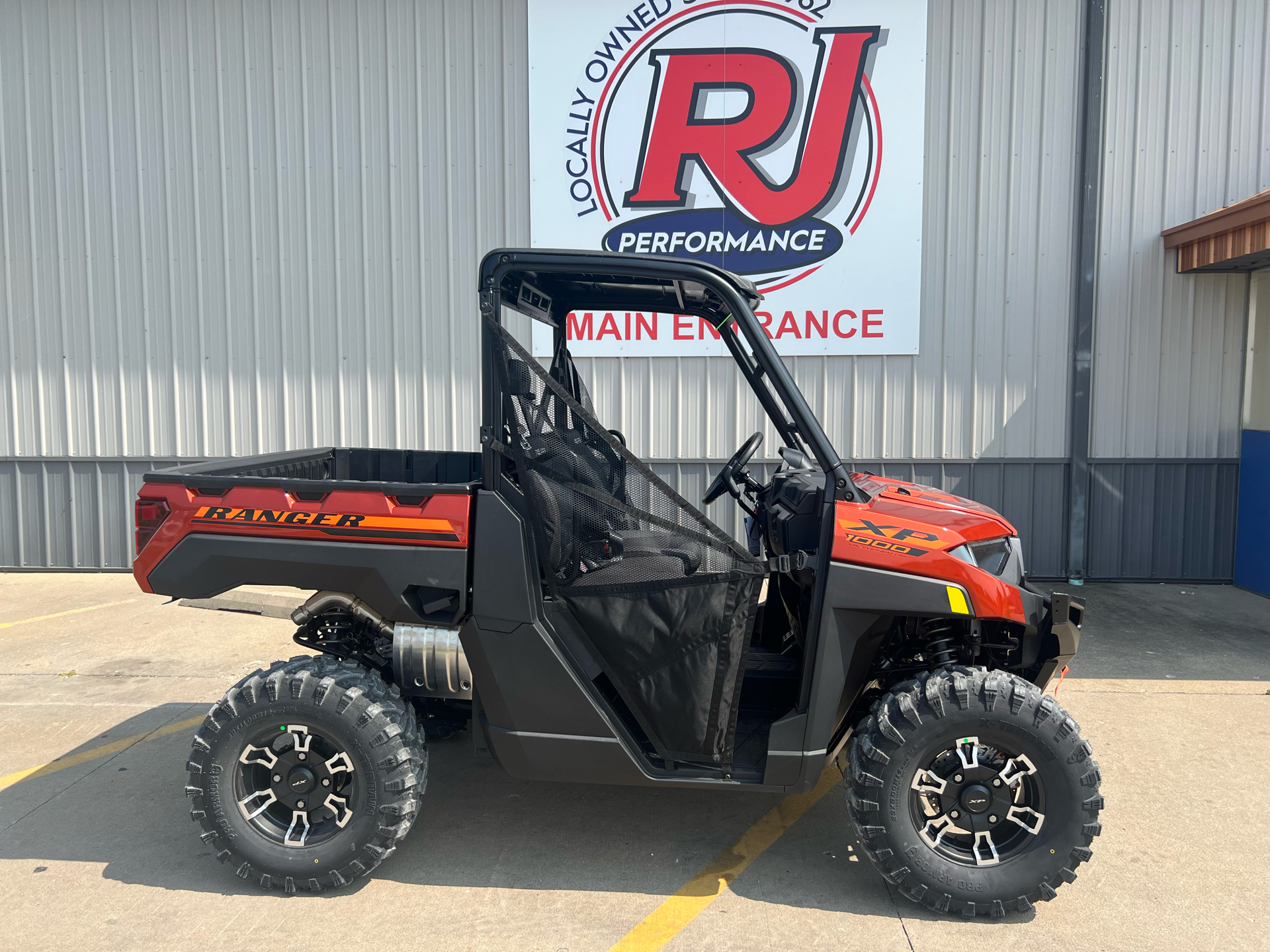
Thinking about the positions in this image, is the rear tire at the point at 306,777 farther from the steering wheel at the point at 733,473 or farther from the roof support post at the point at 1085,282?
the roof support post at the point at 1085,282

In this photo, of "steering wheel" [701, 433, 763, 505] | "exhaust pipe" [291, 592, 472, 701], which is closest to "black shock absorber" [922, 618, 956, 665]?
"steering wheel" [701, 433, 763, 505]

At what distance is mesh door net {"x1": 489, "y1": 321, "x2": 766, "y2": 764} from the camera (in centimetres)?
283

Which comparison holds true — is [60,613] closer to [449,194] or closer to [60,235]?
[60,235]

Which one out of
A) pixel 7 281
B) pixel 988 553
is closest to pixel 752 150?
pixel 988 553

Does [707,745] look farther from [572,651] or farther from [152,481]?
[152,481]

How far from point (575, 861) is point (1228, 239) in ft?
23.8

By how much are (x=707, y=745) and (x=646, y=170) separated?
244 inches

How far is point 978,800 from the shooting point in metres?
2.86

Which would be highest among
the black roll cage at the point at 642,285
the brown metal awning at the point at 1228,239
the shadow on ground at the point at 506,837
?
the brown metal awning at the point at 1228,239

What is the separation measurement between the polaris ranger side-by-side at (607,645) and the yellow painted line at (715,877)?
44 centimetres

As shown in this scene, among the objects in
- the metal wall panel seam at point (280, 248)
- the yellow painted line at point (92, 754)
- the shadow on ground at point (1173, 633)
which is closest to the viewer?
the yellow painted line at point (92, 754)

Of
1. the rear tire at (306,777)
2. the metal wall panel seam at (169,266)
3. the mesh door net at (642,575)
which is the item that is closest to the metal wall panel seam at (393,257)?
the metal wall panel seam at (169,266)

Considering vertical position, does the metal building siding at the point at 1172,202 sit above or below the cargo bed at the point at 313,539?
above

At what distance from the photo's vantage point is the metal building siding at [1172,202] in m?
7.59
